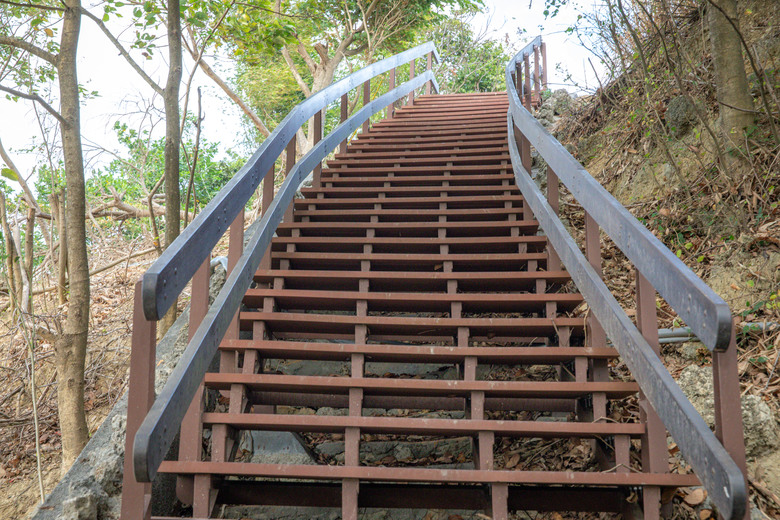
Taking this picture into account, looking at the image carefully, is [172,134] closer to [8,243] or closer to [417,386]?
[8,243]

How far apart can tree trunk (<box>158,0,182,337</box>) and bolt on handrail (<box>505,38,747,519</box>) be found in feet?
11.2

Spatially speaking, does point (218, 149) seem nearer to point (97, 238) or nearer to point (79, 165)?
point (97, 238)

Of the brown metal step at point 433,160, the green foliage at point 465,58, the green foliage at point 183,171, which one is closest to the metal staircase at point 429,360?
the brown metal step at point 433,160

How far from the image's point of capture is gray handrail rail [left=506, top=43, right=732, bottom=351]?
159 centimetres

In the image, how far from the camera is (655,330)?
2.36 metres

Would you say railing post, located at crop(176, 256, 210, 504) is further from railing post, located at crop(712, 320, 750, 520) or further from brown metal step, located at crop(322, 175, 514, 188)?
brown metal step, located at crop(322, 175, 514, 188)

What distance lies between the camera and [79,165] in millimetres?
4492

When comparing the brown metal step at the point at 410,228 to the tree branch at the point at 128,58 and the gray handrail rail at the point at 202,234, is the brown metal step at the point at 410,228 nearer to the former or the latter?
the gray handrail rail at the point at 202,234

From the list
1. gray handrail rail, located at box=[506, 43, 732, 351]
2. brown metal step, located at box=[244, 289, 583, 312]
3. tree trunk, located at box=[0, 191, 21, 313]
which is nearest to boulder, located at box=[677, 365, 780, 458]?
brown metal step, located at box=[244, 289, 583, 312]

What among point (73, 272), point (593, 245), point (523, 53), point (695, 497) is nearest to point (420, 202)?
point (593, 245)

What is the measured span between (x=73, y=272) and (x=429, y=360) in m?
2.81

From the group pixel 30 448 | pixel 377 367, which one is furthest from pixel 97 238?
pixel 377 367

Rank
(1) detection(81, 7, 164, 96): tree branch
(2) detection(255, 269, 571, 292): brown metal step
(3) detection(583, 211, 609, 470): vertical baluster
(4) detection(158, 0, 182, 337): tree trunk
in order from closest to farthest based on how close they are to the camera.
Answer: (3) detection(583, 211, 609, 470): vertical baluster → (2) detection(255, 269, 571, 292): brown metal step → (4) detection(158, 0, 182, 337): tree trunk → (1) detection(81, 7, 164, 96): tree branch

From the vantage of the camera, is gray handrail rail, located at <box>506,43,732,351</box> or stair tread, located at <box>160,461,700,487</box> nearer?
gray handrail rail, located at <box>506,43,732,351</box>
